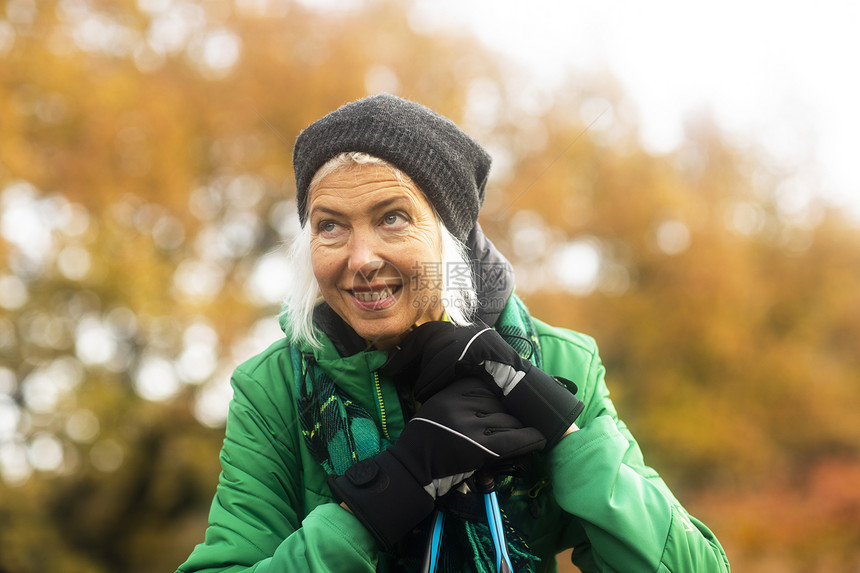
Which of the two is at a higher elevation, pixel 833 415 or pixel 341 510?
pixel 833 415

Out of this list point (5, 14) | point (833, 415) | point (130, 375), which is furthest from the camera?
point (833, 415)

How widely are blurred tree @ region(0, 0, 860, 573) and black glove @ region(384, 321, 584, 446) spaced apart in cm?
816

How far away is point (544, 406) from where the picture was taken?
1.73 metres

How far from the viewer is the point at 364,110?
190 centimetres

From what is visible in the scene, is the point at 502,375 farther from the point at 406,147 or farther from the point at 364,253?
the point at 406,147

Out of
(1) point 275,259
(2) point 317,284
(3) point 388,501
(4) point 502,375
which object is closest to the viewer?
(3) point 388,501

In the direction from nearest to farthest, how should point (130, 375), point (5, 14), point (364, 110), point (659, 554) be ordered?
point (659, 554)
point (364, 110)
point (5, 14)
point (130, 375)

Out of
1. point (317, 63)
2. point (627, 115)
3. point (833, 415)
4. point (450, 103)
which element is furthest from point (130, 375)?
point (833, 415)

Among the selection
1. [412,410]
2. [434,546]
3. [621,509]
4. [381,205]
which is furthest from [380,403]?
[621,509]

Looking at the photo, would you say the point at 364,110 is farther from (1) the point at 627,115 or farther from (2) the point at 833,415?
(2) the point at 833,415

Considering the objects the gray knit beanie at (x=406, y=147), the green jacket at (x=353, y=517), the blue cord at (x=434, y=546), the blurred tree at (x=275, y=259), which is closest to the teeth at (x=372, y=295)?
the green jacket at (x=353, y=517)

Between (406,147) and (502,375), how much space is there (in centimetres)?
68

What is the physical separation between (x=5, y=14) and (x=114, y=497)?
688cm

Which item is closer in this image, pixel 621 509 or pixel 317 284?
pixel 621 509
